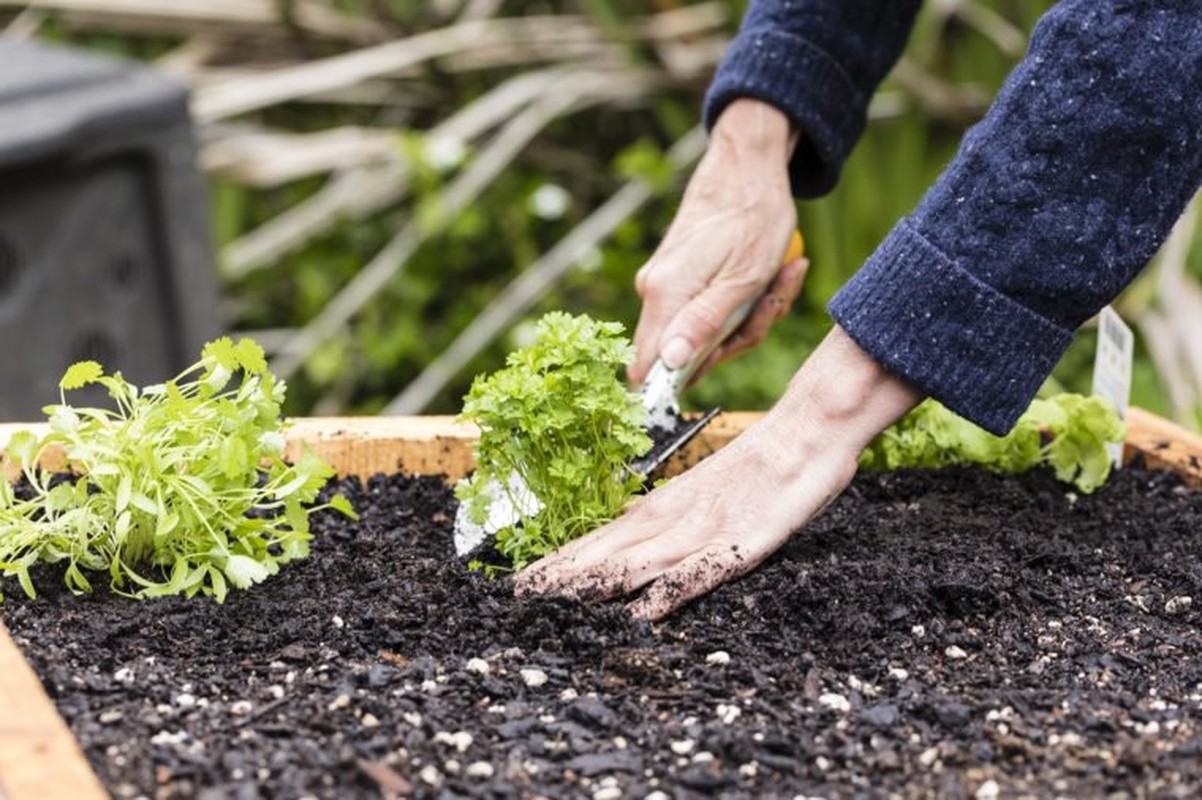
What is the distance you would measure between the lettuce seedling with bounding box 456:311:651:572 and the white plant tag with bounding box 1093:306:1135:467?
72cm

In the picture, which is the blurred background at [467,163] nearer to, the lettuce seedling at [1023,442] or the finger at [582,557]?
the lettuce seedling at [1023,442]

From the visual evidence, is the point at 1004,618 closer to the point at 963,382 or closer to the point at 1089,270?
the point at 963,382

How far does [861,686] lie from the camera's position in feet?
4.80

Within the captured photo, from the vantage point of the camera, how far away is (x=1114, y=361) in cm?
210

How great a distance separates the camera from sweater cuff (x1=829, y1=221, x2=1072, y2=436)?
1.54 metres

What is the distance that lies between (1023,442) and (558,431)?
71 cm

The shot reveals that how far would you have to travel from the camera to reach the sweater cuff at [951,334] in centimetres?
154

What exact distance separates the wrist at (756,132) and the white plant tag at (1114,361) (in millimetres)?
471

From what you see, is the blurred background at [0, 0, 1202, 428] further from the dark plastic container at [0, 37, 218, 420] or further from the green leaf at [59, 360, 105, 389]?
the green leaf at [59, 360, 105, 389]

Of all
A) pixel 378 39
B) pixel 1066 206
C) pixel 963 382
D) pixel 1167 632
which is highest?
pixel 378 39

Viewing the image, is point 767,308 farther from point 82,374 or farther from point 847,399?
point 82,374

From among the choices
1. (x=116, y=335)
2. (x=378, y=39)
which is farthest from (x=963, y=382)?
(x=378, y=39)

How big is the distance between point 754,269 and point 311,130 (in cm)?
287

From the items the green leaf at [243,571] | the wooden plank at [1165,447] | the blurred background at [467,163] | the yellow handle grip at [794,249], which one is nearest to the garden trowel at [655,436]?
the yellow handle grip at [794,249]
